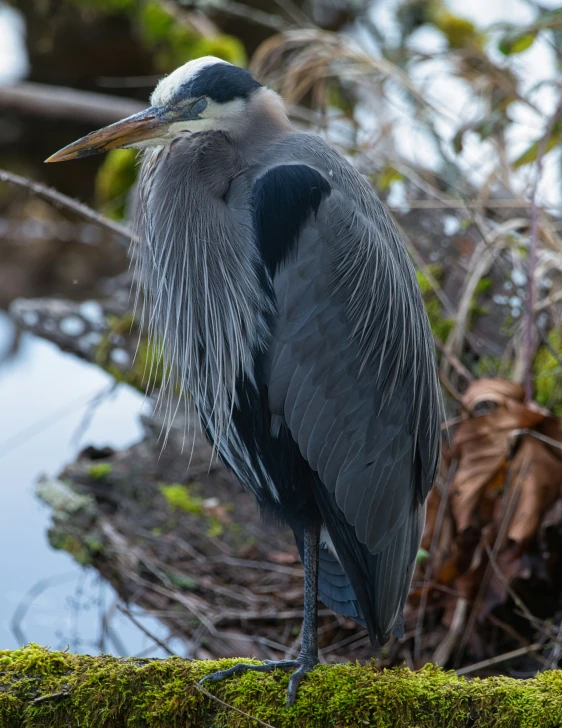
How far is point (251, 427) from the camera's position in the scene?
2348 mm

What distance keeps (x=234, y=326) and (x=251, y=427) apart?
0.28 meters

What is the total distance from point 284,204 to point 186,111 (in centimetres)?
37

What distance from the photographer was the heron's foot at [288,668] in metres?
1.99

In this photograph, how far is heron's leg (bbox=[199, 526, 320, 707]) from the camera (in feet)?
6.61

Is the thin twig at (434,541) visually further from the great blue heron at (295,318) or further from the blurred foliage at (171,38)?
the blurred foliage at (171,38)

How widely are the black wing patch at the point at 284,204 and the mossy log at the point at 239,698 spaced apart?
1.03 m

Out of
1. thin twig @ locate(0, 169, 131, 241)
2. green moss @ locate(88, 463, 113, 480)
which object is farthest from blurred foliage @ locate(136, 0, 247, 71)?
thin twig @ locate(0, 169, 131, 241)

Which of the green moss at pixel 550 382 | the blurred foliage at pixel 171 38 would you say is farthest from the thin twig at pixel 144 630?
the blurred foliage at pixel 171 38

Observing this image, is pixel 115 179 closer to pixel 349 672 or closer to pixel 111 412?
pixel 111 412

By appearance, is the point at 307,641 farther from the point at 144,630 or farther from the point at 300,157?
the point at 300,157

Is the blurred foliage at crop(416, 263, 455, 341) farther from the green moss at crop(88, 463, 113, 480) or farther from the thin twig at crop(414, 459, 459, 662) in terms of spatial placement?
the green moss at crop(88, 463, 113, 480)

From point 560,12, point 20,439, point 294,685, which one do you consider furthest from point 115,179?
point 294,685

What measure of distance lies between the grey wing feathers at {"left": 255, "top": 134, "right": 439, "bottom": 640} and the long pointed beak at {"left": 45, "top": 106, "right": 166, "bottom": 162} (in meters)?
0.44

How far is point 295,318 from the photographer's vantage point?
2.21m
